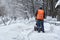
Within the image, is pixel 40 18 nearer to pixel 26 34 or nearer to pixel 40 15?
pixel 40 15

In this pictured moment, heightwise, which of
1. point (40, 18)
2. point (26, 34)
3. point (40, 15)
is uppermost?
point (40, 15)

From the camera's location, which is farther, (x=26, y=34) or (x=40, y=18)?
(x=40, y=18)

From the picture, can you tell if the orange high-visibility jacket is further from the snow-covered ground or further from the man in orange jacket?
the snow-covered ground

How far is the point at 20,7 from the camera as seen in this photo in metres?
68.4

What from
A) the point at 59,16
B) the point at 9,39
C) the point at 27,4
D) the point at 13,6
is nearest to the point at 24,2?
the point at 27,4

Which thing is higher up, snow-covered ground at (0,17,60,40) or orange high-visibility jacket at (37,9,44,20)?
orange high-visibility jacket at (37,9,44,20)

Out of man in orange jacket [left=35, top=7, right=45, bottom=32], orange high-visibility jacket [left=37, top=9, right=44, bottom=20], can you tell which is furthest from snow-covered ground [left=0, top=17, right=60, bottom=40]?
orange high-visibility jacket [left=37, top=9, right=44, bottom=20]

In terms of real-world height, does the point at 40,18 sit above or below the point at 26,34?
above

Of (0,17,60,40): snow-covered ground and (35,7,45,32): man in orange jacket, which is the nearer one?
(0,17,60,40): snow-covered ground

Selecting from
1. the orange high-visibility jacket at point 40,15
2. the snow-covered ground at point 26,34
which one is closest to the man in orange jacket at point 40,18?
the orange high-visibility jacket at point 40,15

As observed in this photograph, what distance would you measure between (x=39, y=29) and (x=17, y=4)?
54.1m

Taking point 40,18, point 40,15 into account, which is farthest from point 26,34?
point 40,15

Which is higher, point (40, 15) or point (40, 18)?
point (40, 15)

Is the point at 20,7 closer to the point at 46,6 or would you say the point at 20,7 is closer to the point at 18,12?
the point at 18,12
